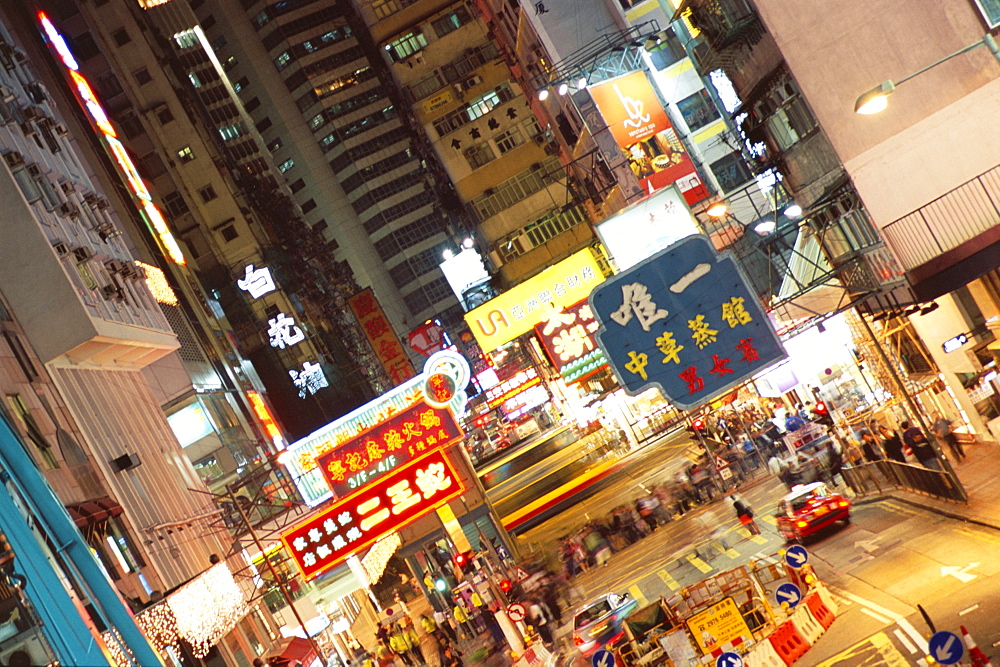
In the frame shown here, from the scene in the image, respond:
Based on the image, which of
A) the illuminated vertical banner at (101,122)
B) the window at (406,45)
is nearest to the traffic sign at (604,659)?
the illuminated vertical banner at (101,122)

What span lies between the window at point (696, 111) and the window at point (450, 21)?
90.3 feet

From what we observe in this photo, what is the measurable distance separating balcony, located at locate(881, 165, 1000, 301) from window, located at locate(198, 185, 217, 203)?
184ft

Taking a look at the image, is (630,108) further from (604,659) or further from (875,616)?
(604,659)

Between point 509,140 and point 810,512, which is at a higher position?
point 509,140

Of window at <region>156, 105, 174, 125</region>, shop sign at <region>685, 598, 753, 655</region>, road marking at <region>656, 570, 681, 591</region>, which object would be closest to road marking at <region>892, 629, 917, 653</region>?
shop sign at <region>685, 598, 753, 655</region>

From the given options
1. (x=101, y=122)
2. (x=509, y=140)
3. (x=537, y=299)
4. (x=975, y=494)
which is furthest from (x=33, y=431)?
(x=509, y=140)

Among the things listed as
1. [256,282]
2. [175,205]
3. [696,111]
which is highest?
[175,205]

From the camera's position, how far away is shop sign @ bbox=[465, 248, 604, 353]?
83.8 ft

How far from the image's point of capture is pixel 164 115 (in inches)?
2569

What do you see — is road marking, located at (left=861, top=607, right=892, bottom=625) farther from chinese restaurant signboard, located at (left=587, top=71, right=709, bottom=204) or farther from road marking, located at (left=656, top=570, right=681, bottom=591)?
chinese restaurant signboard, located at (left=587, top=71, right=709, bottom=204)

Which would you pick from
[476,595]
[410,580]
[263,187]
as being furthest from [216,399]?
[263,187]

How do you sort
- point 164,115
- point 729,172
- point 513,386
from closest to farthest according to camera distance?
point 729,172 < point 513,386 < point 164,115

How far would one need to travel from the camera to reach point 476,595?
26.9m

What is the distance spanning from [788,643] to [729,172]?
3195 cm
